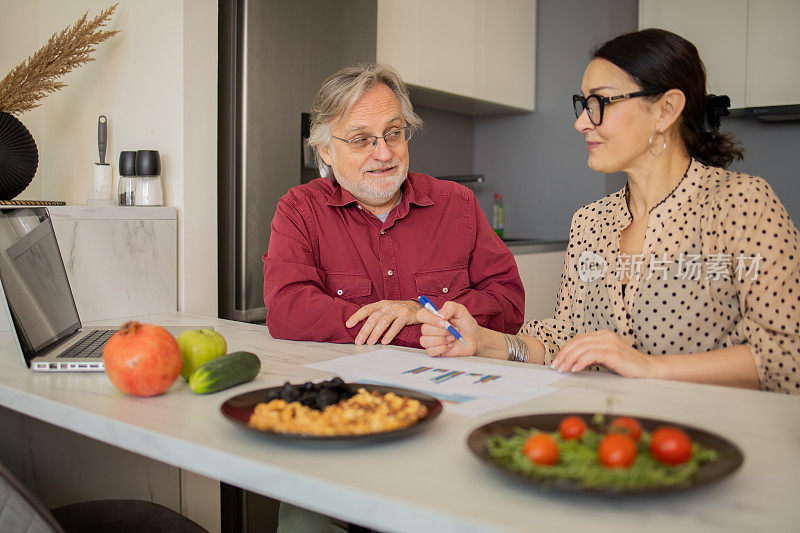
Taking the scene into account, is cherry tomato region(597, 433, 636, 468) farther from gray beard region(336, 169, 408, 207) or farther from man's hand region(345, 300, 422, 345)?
gray beard region(336, 169, 408, 207)

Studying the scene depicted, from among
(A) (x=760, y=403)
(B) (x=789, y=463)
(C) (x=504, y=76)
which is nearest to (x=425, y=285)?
(A) (x=760, y=403)

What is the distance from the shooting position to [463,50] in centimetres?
378

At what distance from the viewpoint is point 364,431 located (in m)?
0.91

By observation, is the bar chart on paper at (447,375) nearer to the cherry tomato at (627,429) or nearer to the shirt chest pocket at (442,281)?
the cherry tomato at (627,429)

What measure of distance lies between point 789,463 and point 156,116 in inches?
79.6

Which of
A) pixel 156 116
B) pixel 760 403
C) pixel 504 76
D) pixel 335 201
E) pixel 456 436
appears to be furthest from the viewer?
pixel 504 76

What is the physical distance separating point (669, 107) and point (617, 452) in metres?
1.06

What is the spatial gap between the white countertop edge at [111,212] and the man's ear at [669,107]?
4.76ft

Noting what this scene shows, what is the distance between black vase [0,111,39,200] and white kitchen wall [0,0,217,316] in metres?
0.34

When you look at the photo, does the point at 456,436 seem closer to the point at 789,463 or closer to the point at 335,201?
the point at 789,463

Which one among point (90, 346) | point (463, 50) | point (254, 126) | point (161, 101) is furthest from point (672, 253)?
point (463, 50)

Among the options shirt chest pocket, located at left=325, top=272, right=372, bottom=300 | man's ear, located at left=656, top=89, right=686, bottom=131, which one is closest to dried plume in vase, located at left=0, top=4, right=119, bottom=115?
shirt chest pocket, located at left=325, top=272, right=372, bottom=300

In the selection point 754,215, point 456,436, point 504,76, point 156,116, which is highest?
point 504,76

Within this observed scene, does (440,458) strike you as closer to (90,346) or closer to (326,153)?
(90,346)
